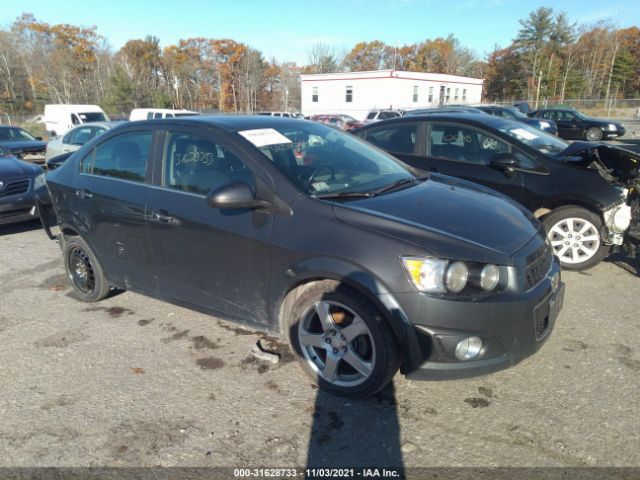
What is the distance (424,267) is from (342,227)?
1.73 ft

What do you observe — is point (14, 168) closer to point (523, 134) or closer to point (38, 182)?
point (38, 182)

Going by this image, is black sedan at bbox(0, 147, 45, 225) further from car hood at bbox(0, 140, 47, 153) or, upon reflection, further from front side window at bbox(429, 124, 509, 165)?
car hood at bbox(0, 140, 47, 153)

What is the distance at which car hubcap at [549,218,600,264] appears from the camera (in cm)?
470

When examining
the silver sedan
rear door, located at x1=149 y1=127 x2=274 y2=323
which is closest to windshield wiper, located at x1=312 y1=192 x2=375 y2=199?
rear door, located at x1=149 y1=127 x2=274 y2=323

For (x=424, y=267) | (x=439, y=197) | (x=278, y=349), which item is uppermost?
(x=439, y=197)

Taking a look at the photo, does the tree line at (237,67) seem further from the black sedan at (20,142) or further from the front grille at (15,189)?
the front grille at (15,189)

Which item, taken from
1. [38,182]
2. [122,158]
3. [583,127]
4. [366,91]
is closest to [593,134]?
[583,127]

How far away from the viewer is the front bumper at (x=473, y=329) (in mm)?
2449

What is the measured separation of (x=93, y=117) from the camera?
20.9 meters

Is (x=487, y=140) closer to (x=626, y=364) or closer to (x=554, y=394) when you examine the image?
(x=626, y=364)

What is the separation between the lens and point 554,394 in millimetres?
2797

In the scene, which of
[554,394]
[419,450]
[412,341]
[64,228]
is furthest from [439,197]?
[64,228]

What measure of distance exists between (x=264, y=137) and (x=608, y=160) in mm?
3750

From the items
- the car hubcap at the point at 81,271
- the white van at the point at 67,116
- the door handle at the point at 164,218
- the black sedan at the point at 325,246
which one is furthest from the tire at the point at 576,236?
the white van at the point at 67,116
